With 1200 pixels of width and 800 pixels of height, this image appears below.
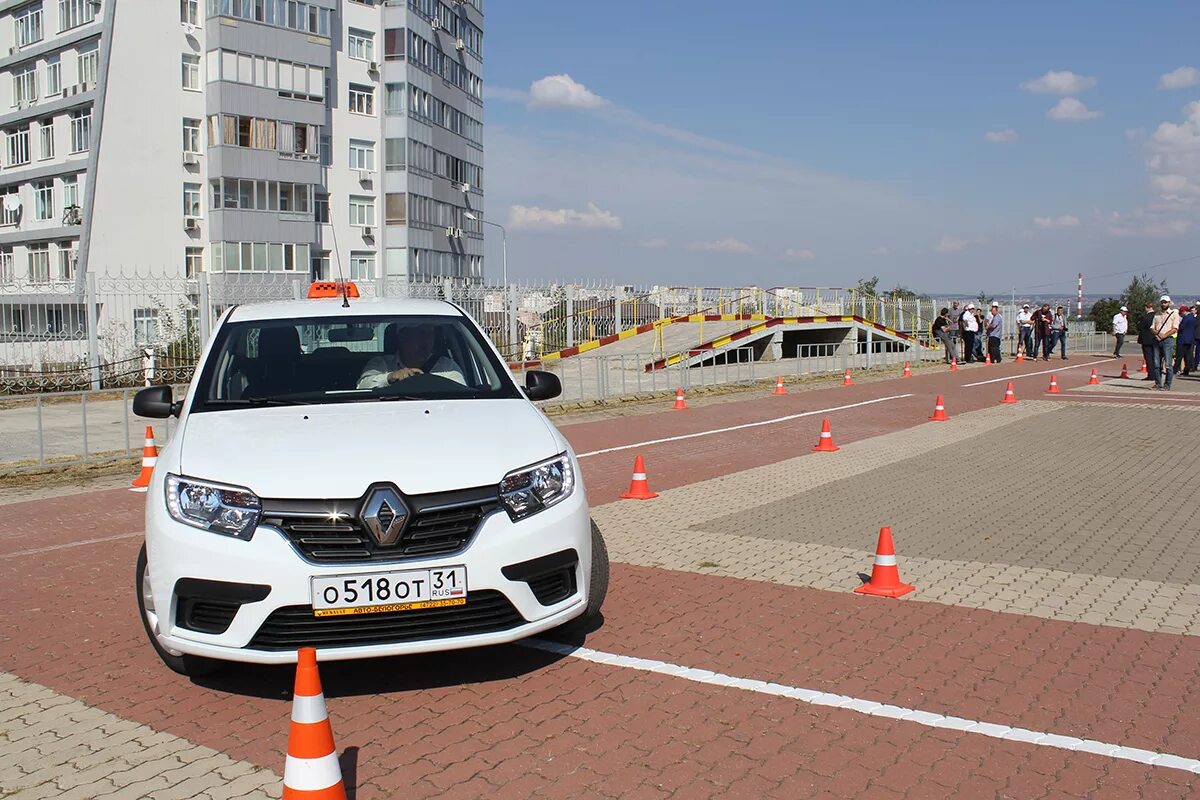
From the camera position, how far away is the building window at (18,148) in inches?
2133

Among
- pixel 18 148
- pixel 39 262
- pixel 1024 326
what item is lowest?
pixel 1024 326

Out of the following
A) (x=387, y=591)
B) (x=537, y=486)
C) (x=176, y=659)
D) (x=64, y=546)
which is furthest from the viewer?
(x=64, y=546)

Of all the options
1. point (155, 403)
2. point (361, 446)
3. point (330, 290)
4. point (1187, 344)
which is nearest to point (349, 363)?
point (155, 403)

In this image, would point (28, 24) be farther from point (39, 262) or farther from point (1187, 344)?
point (1187, 344)

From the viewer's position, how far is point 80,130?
164 ft

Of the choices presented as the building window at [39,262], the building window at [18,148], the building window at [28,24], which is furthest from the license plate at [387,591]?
the building window at [28,24]

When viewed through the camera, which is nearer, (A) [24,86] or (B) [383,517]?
(B) [383,517]

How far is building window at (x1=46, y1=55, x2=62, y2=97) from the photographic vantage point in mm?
51438

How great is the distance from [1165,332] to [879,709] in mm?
19966

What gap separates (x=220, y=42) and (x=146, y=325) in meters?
26.6

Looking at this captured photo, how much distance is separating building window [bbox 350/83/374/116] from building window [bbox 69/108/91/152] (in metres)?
13.1

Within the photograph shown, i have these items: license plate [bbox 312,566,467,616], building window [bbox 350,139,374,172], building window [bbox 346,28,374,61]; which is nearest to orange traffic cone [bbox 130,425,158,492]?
license plate [bbox 312,566,467,616]

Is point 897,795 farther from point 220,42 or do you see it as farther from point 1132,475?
point 220,42

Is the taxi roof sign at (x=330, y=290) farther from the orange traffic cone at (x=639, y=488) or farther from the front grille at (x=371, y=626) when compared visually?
the orange traffic cone at (x=639, y=488)
